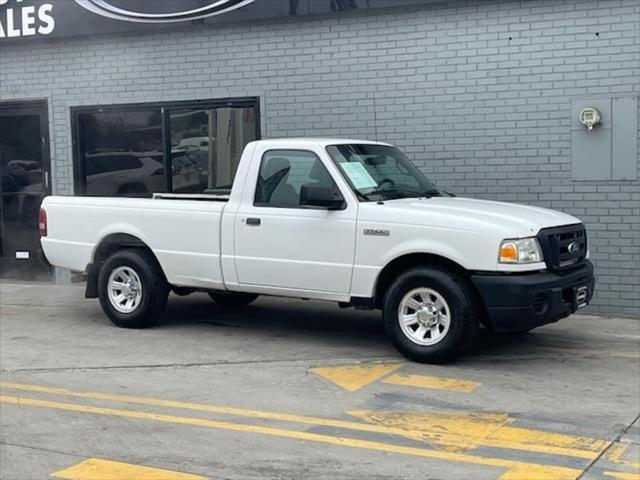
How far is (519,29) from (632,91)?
4.91ft

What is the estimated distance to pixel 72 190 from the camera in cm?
1323

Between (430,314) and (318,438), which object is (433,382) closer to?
(430,314)

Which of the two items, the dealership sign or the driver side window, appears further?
the dealership sign

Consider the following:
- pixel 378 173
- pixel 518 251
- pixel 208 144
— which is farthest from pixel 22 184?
pixel 518 251

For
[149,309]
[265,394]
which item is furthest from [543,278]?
[149,309]

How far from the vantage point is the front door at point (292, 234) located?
800 centimetres

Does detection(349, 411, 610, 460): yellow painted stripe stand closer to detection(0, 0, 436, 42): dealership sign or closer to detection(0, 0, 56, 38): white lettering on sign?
detection(0, 0, 436, 42): dealership sign

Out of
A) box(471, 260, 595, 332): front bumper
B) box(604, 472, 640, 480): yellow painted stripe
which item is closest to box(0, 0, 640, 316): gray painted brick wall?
box(471, 260, 595, 332): front bumper

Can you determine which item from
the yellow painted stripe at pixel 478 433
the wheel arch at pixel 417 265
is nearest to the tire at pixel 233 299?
the wheel arch at pixel 417 265

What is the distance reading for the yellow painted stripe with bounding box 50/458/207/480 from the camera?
5.13 m

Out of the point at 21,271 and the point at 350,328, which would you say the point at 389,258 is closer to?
the point at 350,328

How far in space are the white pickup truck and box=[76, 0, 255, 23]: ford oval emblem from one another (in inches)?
144

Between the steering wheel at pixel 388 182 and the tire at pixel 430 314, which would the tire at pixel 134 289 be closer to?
the steering wheel at pixel 388 182

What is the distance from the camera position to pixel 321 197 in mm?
7883
